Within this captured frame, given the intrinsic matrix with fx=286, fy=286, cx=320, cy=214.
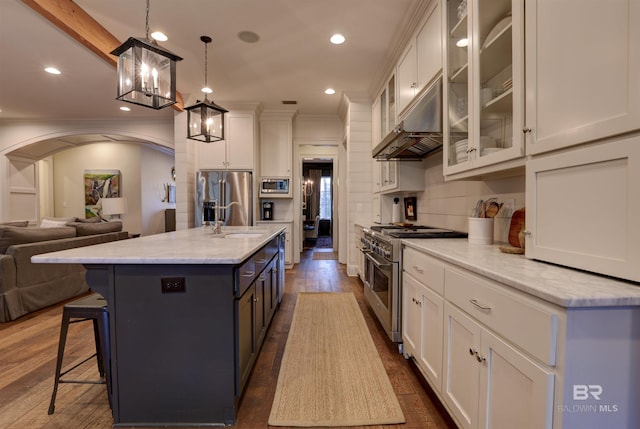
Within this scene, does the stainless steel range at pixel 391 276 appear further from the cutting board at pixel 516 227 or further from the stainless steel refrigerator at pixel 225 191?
the stainless steel refrigerator at pixel 225 191

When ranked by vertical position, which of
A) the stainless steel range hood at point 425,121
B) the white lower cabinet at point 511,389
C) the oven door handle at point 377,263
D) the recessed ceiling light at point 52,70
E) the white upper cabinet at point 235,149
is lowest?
the white lower cabinet at point 511,389

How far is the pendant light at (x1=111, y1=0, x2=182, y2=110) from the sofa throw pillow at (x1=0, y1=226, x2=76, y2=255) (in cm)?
239

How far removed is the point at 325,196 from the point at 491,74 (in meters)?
8.95

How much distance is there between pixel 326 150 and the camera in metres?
6.80

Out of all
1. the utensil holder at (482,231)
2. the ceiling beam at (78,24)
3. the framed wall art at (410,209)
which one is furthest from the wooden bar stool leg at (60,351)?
the framed wall art at (410,209)

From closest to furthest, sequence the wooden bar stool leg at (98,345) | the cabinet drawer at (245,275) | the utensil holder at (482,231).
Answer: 1. the cabinet drawer at (245,275)
2. the wooden bar stool leg at (98,345)
3. the utensil holder at (482,231)

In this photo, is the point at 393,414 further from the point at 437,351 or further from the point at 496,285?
the point at 496,285

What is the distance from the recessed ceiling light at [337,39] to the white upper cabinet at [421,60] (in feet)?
2.18

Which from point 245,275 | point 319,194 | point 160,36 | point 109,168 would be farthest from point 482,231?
point 109,168

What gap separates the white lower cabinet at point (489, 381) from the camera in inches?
33.4

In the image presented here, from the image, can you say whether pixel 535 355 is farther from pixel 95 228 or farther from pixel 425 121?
pixel 95 228

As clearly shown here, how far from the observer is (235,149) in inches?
195

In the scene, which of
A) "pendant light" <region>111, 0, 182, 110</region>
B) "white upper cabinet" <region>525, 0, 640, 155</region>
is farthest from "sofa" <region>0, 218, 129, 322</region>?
"white upper cabinet" <region>525, 0, 640, 155</region>

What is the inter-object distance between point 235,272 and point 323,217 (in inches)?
364
